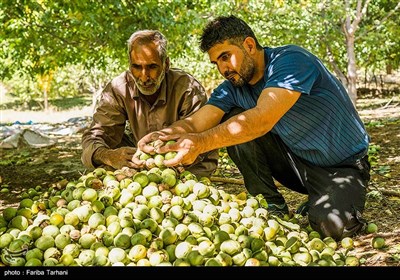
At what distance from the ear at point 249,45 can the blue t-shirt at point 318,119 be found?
15 centimetres

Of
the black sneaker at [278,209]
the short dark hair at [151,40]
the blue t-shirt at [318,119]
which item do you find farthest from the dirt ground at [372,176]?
the short dark hair at [151,40]

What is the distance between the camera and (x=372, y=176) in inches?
214

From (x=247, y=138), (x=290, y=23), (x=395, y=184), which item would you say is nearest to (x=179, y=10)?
(x=290, y=23)

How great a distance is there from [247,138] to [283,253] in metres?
0.83

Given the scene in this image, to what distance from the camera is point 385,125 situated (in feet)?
33.9

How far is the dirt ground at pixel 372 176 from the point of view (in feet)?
10.7

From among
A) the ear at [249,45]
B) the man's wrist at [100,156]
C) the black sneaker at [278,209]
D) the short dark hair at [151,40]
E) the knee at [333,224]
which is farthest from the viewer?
the short dark hair at [151,40]

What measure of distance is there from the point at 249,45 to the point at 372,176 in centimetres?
277

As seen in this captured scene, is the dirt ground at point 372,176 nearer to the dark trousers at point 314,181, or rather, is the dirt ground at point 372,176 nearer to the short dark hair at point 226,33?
the dark trousers at point 314,181

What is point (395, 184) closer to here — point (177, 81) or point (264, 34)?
point (177, 81)

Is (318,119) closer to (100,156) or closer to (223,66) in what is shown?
(223,66)

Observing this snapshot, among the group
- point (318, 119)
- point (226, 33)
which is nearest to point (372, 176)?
point (318, 119)

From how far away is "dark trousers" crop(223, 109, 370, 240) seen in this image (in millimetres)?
3312
